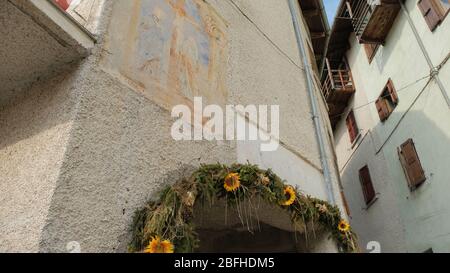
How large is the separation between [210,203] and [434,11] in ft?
27.6

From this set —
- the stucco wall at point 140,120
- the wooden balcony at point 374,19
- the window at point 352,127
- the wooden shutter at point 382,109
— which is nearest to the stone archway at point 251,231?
the stucco wall at point 140,120

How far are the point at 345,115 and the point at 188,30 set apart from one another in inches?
485

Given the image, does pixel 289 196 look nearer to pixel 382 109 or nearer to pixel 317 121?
pixel 317 121

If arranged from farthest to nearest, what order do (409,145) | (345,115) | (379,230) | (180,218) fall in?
1. (345,115)
2. (379,230)
3. (409,145)
4. (180,218)

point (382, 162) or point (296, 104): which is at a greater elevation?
point (382, 162)

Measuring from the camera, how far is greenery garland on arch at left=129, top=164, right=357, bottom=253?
231 centimetres

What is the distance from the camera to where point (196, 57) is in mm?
3652

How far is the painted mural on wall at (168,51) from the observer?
9.38 feet

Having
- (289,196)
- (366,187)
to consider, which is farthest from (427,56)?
(289,196)

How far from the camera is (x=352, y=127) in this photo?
14.1m
